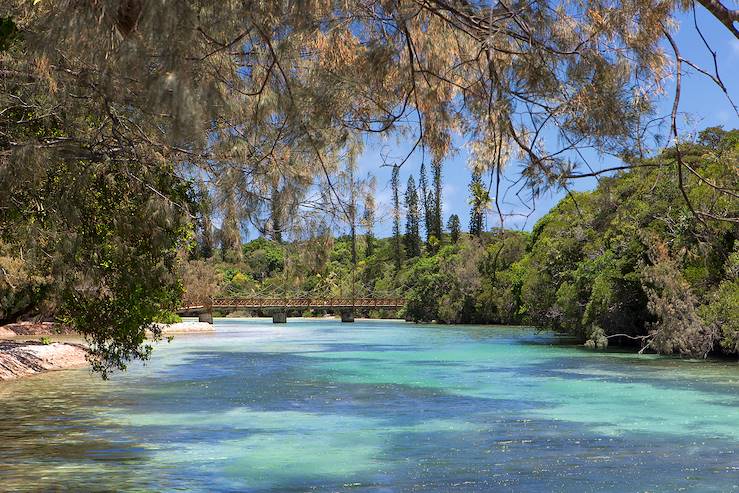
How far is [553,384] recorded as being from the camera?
71.8 ft

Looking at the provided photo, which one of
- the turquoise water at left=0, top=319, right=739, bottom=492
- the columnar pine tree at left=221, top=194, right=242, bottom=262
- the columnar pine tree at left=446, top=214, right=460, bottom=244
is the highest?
the columnar pine tree at left=446, top=214, right=460, bottom=244

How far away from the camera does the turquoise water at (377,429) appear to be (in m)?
Result: 10.4

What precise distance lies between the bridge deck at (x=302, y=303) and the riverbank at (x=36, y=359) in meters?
47.1

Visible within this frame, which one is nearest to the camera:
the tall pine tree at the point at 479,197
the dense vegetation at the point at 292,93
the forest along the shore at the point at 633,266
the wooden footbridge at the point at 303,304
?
the dense vegetation at the point at 292,93

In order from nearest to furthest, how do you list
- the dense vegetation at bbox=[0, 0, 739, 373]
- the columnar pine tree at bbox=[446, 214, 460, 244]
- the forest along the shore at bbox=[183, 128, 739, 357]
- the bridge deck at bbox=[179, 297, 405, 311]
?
the dense vegetation at bbox=[0, 0, 739, 373] → the forest along the shore at bbox=[183, 128, 739, 357] → the bridge deck at bbox=[179, 297, 405, 311] → the columnar pine tree at bbox=[446, 214, 460, 244]

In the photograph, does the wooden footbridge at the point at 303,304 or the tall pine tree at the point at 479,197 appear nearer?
the tall pine tree at the point at 479,197

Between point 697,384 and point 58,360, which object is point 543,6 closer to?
point 697,384

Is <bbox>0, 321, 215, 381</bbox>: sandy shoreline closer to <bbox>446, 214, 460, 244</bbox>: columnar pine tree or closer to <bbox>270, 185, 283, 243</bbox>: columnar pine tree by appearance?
<bbox>270, 185, 283, 243</bbox>: columnar pine tree

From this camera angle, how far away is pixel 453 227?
9756cm

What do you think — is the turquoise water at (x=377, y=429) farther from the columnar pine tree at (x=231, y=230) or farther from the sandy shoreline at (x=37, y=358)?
the columnar pine tree at (x=231, y=230)

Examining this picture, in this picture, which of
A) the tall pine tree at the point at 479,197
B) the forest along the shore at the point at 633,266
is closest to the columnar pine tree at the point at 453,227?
the forest along the shore at the point at 633,266

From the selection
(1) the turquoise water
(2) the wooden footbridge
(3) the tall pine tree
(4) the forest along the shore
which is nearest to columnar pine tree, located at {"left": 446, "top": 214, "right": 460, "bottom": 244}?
(2) the wooden footbridge

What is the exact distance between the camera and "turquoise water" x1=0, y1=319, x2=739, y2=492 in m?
10.4

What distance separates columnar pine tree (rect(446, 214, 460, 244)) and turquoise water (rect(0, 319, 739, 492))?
68.4m
